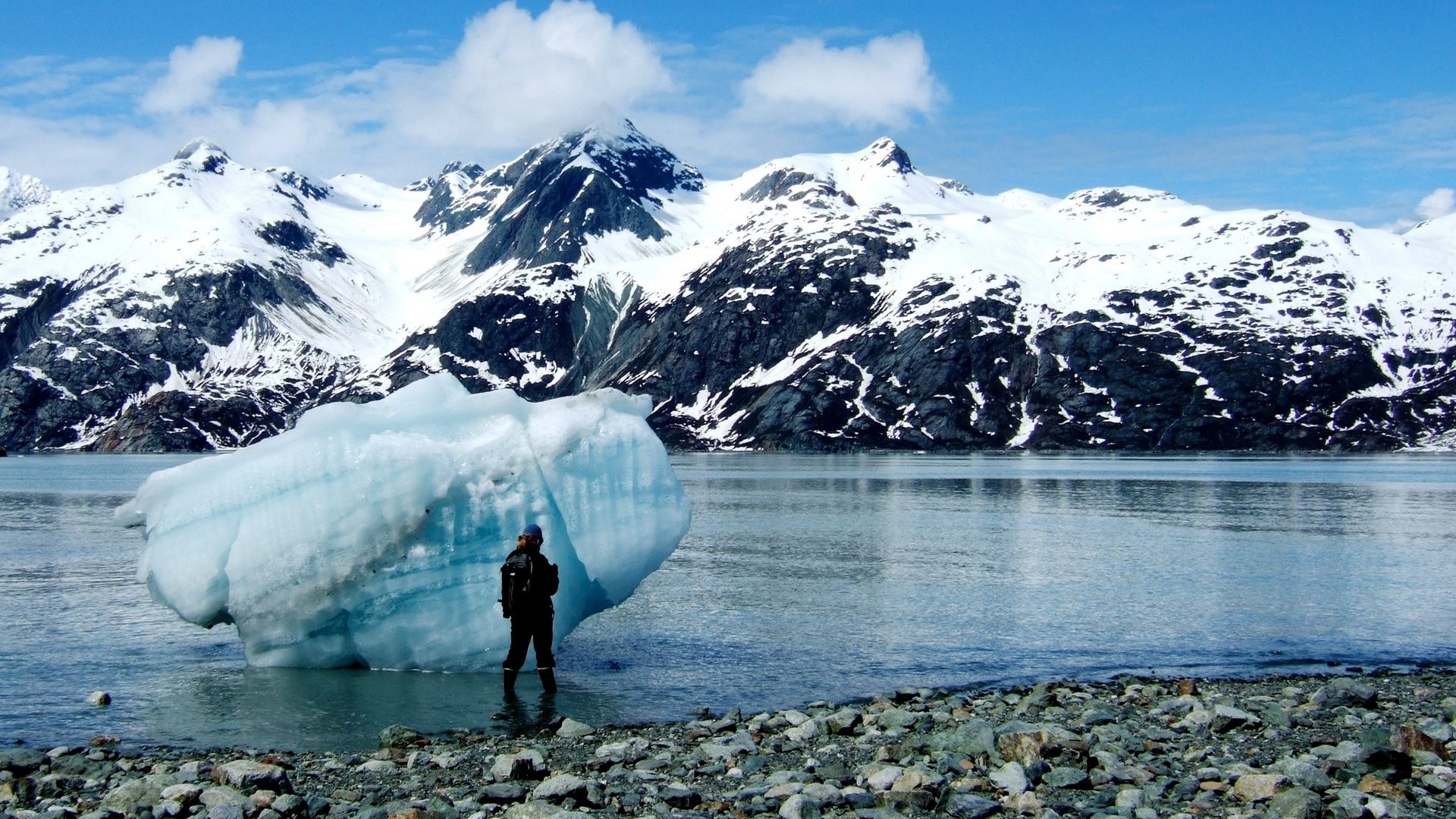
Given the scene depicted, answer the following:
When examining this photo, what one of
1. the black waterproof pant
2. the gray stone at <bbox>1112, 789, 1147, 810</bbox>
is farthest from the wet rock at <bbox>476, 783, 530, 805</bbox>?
the gray stone at <bbox>1112, 789, 1147, 810</bbox>

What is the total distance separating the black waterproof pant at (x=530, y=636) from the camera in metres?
22.0

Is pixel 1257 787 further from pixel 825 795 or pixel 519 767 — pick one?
pixel 519 767

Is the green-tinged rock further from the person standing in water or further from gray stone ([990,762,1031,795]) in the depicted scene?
the person standing in water

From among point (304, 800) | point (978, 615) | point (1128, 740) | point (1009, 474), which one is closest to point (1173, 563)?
point (978, 615)

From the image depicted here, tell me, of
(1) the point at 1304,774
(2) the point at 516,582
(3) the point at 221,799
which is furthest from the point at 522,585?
(1) the point at 1304,774

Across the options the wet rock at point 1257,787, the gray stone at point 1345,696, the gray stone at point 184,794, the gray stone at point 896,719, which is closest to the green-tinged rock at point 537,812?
the gray stone at point 184,794

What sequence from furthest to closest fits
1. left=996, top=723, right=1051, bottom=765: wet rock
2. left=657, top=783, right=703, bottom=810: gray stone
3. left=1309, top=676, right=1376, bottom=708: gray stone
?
left=1309, top=676, right=1376, bottom=708: gray stone
left=996, top=723, right=1051, bottom=765: wet rock
left=657, top=783, right=703, bottom=810: gray stone

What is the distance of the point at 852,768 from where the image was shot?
54.4ft

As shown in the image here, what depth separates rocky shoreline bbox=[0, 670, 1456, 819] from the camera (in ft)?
47.5

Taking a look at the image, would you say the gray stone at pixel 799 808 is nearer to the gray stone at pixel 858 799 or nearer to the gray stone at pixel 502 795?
the gray stone at pixel 858 799

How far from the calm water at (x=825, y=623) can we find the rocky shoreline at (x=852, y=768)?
6.80 feet

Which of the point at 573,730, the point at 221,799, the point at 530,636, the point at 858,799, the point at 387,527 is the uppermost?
the point at 387,527

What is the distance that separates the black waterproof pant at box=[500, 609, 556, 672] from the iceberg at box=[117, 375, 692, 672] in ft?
6.53

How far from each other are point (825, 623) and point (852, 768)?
14.1 m
